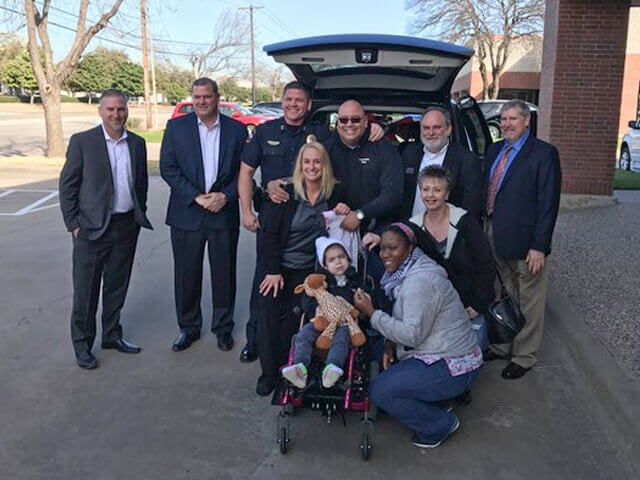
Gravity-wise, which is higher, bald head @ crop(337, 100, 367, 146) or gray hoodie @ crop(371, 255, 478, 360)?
bald head @ crop(337, 100, 367, 146)

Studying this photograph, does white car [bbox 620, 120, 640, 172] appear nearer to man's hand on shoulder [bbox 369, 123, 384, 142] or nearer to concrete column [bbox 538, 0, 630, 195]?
concrete column [bbox 538, 0, 630, 195]

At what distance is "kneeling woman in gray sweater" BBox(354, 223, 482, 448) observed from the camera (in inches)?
128

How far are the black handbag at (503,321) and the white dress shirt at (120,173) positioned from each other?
2677 mm

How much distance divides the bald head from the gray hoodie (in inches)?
39.4

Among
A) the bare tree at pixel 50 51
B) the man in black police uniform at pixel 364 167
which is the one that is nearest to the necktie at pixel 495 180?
the man in black police uniform at pixel 364 167

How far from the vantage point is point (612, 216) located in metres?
9.45

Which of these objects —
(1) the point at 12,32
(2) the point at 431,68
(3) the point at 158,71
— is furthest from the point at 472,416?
(3) the point at 158,71

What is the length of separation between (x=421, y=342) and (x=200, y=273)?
212cm

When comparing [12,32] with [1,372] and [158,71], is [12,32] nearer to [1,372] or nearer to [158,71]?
[1,372]

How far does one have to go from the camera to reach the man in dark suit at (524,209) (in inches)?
160

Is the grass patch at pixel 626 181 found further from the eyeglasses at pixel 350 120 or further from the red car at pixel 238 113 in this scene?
the red car at pixel 238 113

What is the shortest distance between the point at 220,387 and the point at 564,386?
91.8 inches

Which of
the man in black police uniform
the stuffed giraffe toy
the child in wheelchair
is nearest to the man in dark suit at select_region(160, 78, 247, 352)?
the man in black police uniform

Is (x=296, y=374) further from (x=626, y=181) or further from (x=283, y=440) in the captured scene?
(x=626, y=181)
